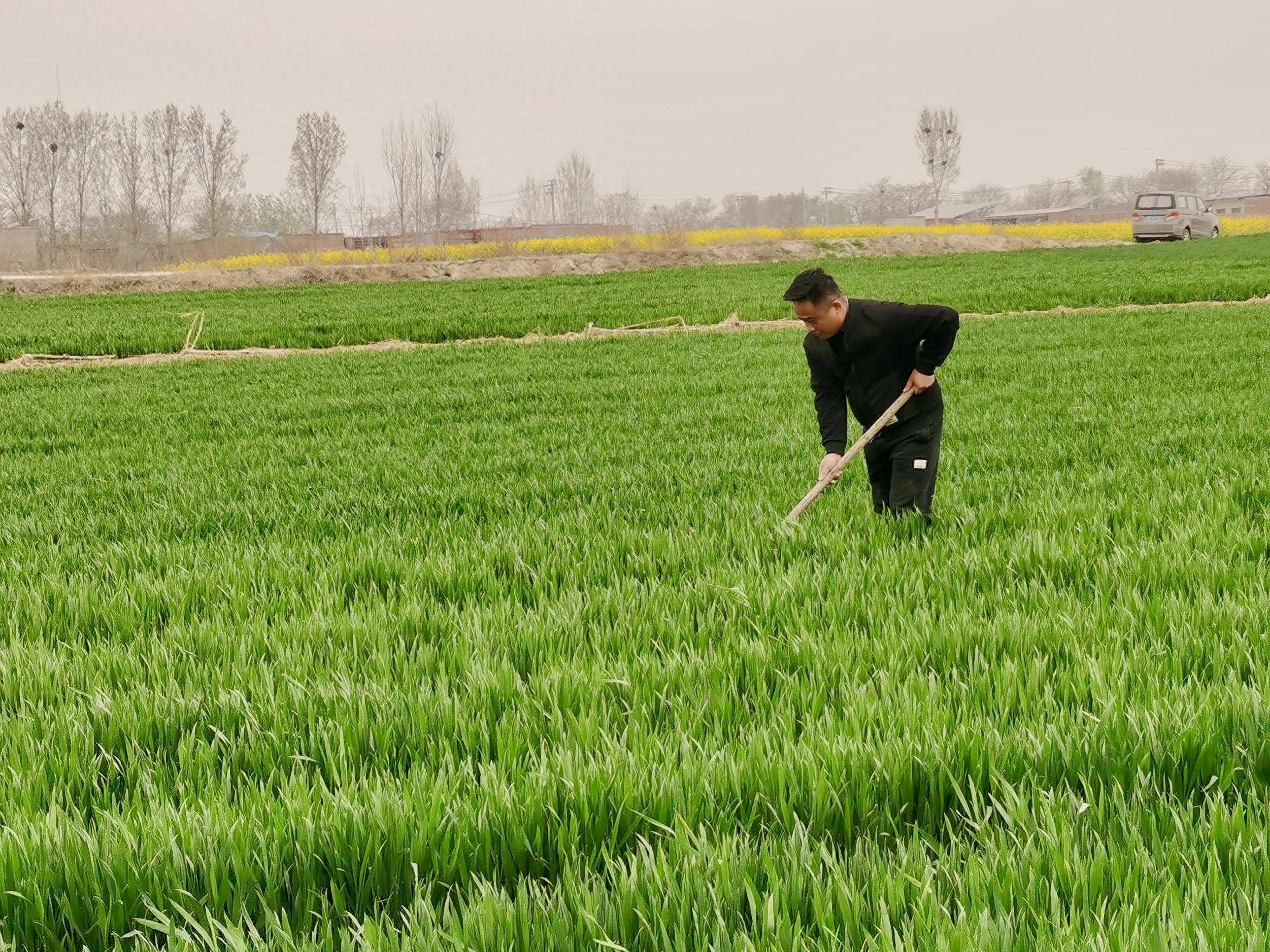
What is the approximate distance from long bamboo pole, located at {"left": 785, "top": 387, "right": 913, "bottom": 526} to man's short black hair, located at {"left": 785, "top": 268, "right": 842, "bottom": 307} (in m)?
0.63

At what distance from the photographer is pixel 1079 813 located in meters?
2.18

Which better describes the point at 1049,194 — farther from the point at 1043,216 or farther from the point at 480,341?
the point at 480,341

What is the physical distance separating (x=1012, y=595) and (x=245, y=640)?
303 cm

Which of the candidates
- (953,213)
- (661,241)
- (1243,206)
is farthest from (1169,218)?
(953,213)

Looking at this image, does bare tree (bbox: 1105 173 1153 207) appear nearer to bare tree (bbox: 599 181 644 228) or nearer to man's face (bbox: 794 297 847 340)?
bare tree (bbox: 599 181 644 228)

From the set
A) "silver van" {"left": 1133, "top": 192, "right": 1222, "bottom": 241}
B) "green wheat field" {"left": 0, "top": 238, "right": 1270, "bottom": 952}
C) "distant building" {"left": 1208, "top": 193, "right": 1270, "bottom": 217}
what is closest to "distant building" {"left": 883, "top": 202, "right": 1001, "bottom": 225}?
"distant building" {"left": 1208, "top": 193, "right": 1270, "bottom": 217}

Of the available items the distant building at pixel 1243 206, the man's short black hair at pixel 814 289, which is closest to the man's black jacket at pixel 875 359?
the man's short black hair at pixel 814 289

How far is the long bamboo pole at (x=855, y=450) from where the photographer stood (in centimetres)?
504

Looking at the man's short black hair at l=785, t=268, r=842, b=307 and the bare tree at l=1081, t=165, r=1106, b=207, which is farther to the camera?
the bare tree at l=1081, t=165, r=1106, b=207

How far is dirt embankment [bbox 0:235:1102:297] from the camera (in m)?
39.7

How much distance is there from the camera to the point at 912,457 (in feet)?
17.5

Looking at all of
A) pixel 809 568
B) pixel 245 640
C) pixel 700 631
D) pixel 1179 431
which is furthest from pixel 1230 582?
pixel 1179 431

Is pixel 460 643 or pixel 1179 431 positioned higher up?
pixel 1179 431

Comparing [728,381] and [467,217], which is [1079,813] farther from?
[467,217]
